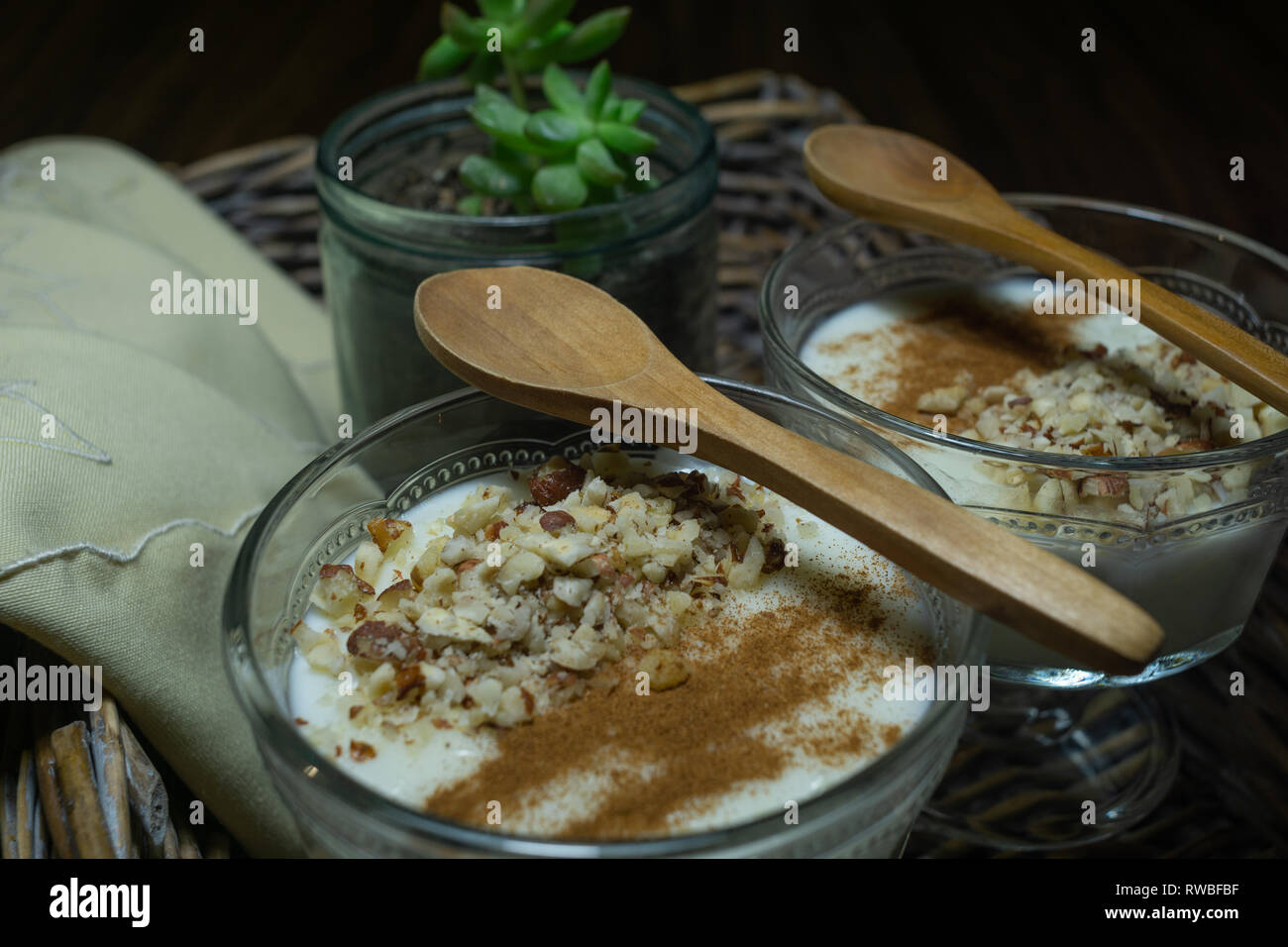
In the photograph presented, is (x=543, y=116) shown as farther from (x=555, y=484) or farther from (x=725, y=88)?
(x=725, y=88)

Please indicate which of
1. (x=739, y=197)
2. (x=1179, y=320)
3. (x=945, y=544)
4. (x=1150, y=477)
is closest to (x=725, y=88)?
(x=739, y=197)

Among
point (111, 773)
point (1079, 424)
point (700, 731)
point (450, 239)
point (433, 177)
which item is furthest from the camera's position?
point (433, 177)

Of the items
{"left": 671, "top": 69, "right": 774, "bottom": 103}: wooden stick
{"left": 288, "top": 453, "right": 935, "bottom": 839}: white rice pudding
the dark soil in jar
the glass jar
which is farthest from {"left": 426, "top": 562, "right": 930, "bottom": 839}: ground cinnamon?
{"left": 671, "top": 69, "right": 774, "bottom": 103}: wooden stick

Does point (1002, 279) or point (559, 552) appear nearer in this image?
point (559, 552)

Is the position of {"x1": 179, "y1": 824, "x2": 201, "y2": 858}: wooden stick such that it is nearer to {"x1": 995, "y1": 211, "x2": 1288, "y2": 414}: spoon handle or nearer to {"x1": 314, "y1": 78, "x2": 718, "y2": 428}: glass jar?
{"x1": 314, "y1": 78, "x2": 718, "y2": 428}: glass jar
